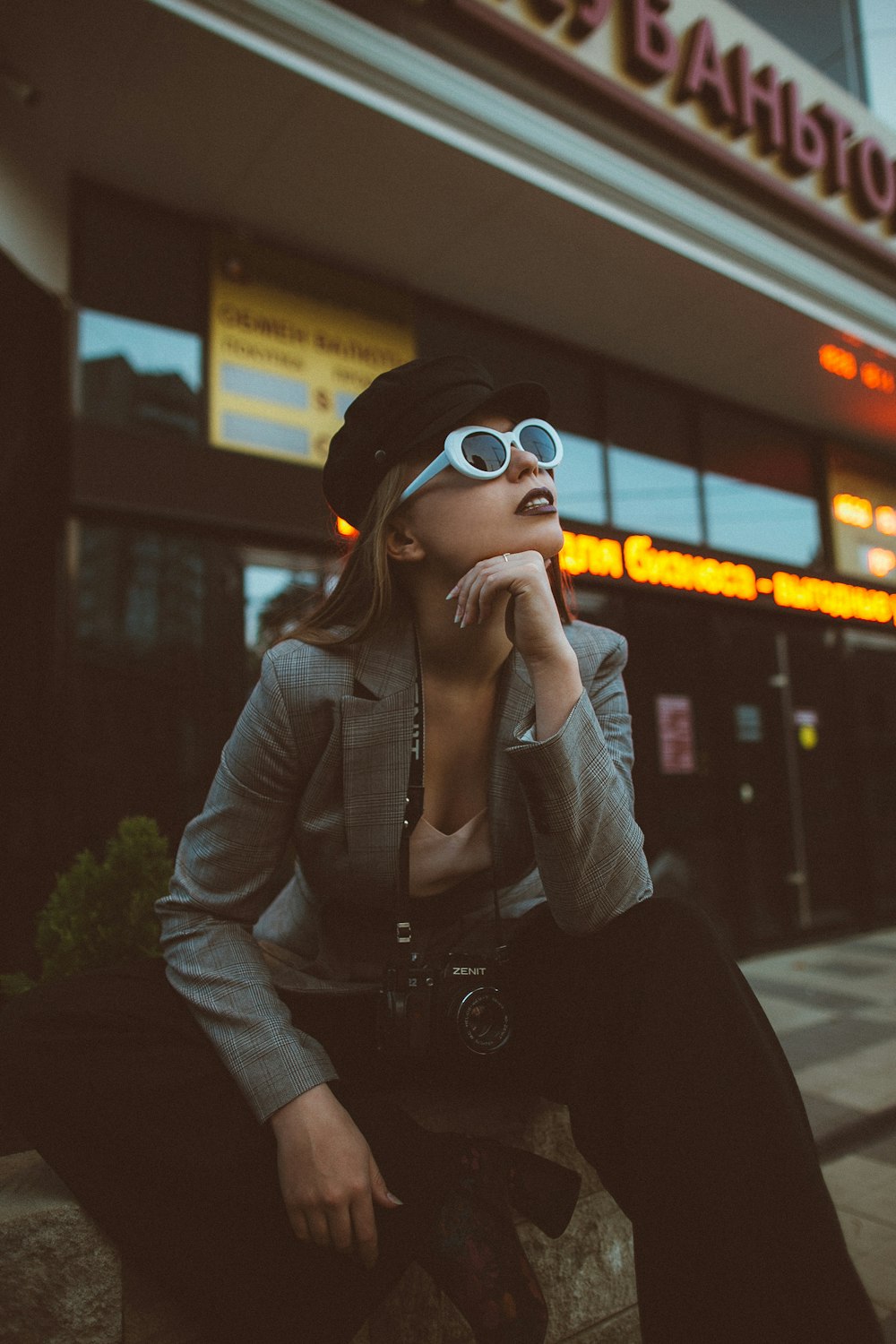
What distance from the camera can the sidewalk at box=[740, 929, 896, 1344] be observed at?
2.29 meters

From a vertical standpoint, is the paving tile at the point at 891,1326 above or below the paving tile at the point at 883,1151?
above

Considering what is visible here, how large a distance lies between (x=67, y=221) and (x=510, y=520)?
389 cm

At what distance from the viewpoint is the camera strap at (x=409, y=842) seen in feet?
4.68

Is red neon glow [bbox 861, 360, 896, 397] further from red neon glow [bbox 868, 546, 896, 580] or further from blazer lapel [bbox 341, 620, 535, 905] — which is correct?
blazer lapel [bbox 341, 620, 535, 905]

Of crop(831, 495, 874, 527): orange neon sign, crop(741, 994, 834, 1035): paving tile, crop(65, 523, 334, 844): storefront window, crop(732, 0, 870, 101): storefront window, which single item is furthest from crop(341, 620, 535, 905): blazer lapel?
crop(831, 495, 874, 527): orange neon sign

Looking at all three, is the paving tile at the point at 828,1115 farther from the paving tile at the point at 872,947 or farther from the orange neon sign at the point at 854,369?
the orange neon sign at the point at 854,369

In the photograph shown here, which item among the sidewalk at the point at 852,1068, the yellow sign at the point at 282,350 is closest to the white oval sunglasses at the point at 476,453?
the sidewalk at the point at 852,1068

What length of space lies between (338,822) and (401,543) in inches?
22.4

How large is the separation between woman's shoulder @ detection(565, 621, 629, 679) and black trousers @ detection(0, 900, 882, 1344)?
1.73 feet

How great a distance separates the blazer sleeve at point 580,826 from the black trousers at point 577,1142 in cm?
6

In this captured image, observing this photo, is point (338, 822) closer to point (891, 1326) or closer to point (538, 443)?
point (538, 443)

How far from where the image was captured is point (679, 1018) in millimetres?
1131

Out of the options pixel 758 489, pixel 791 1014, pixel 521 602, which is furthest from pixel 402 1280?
pixel 758 489

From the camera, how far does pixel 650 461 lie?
6406mm
